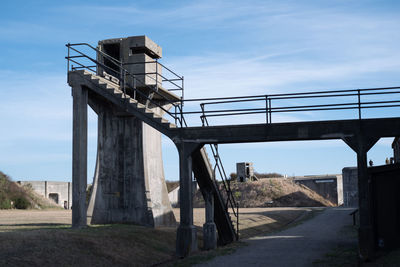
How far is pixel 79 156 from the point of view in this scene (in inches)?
776

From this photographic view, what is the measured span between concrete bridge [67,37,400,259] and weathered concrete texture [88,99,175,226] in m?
0.05

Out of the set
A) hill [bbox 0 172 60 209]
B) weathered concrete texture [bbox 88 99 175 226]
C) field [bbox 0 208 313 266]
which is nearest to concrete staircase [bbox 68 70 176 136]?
weathered concrete texture [bbox 88 99 175 226]

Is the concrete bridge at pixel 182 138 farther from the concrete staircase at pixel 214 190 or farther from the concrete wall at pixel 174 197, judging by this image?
the concrete wall at pixel 174 197

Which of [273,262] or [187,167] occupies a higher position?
[187,167]

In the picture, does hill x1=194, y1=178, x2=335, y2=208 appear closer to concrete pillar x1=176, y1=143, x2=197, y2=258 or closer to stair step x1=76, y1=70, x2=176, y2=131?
stair step x1=76, y1=70, x2=176, y2=131

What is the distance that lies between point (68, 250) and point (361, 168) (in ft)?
32.2

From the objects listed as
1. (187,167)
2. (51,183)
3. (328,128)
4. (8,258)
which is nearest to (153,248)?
(187,167)

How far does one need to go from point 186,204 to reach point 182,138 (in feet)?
7.94

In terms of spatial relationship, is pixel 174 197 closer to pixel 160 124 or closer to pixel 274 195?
pixel 274 195

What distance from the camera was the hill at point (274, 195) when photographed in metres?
54.4

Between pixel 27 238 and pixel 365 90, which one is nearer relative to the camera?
pixel 27 238

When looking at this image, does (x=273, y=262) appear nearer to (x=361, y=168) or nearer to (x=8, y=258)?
(x=361, y=168)

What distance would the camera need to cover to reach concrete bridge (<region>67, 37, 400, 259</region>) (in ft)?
53.4

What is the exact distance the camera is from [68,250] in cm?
1381
